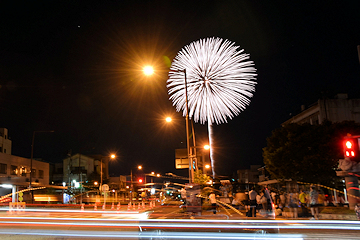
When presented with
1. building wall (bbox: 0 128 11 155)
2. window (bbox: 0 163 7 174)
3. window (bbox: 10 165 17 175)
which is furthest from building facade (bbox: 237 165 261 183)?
window (bbox: 0 163 7 174)

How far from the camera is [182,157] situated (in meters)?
28.8

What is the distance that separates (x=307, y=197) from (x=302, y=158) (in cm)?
1651

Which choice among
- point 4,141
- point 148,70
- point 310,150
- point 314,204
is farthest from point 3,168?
point 314,204

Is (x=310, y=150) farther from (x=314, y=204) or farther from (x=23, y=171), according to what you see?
(x=23, y=171)

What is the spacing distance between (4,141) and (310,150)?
4615 centimetres

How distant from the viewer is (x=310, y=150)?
3616cm

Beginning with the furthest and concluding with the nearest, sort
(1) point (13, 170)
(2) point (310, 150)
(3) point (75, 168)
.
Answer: (3) point (75, 168) → (1) point (13, 170) → (2) point (310, 150)

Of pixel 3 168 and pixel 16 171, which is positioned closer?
pixel 3 168

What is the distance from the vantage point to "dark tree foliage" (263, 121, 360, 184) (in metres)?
35.1

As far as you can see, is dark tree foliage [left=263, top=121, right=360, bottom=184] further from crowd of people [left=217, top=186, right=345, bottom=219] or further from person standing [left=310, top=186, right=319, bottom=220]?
person standing [left=310, top=186, right=319, bottom=220]

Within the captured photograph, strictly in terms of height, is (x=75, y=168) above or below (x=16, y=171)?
above

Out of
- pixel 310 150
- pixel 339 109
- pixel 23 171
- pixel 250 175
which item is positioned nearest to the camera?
pixel 310 150

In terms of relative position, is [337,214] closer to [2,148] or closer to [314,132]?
[314,132]

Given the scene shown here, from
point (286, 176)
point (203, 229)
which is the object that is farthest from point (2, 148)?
point (203, 229)
